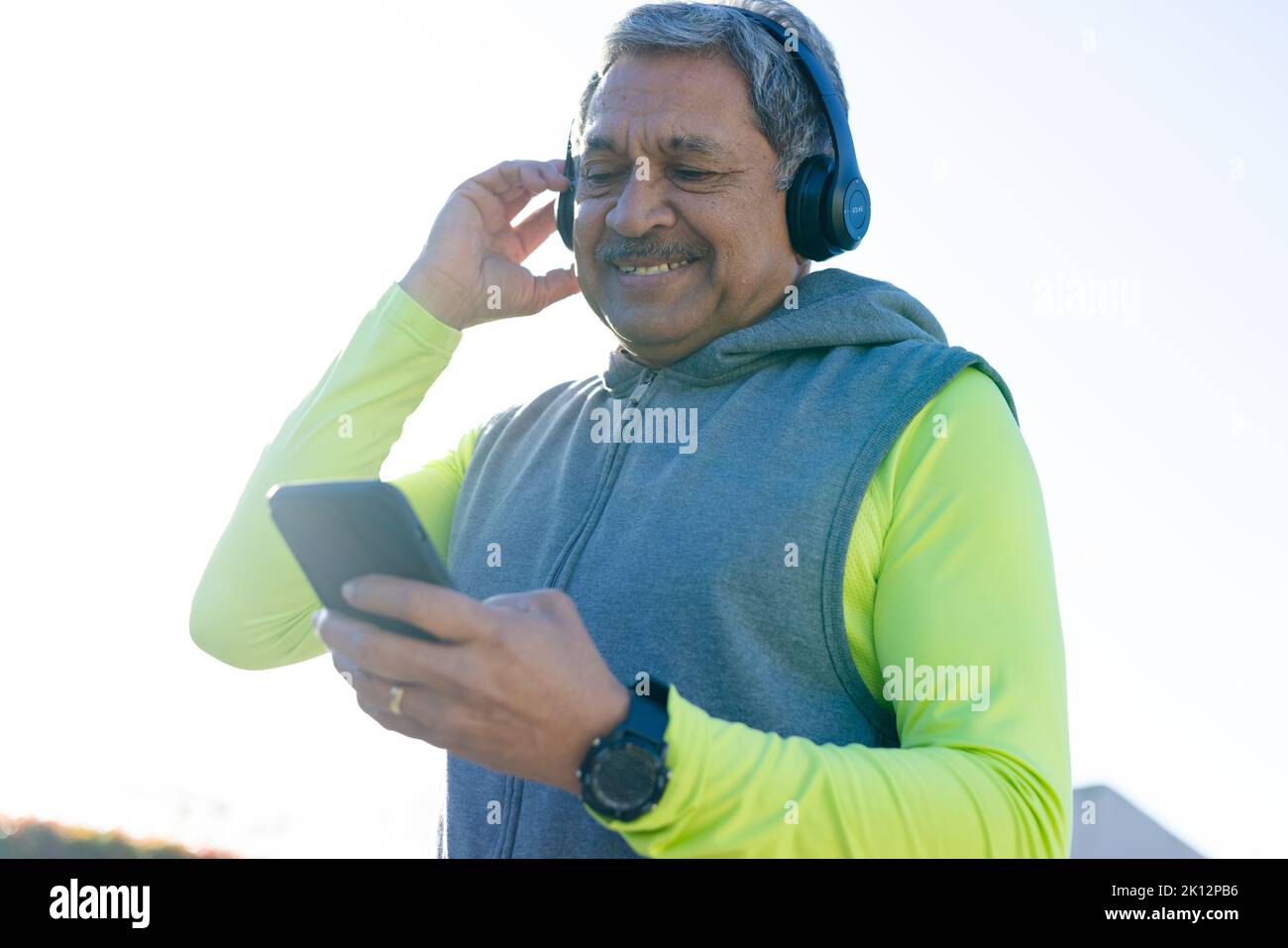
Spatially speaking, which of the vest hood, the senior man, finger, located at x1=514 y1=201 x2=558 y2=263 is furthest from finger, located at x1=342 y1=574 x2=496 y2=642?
finger, located at x1=514 y1=201 x2=558 y2=263

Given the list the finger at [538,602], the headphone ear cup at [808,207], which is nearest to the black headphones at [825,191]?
the headphone ear cup at [808,207]

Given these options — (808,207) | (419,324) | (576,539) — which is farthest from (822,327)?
(419,324)

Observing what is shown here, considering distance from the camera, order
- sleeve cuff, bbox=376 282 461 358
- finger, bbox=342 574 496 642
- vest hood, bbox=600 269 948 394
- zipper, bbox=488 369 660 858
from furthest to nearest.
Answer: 1. sleeve cuff, bbox=376 282 461 358
2. vest hood, bbox=600 269 948 394
3. zipper, bbox=488 369 660 858
4. finger, bbox=342 574 496 642

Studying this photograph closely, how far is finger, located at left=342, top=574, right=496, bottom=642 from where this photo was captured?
64.9 inches

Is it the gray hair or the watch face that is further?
the gray hair

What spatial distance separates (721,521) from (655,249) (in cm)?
67

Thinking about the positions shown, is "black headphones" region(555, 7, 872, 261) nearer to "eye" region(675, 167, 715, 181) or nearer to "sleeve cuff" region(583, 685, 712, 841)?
"eye" region(675, 167, 715, 181)

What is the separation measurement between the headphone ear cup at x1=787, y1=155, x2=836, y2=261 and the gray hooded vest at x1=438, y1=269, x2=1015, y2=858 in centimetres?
8

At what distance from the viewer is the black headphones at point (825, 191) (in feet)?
9.24

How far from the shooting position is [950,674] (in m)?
2.12

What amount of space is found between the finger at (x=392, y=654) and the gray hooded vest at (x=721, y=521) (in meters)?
0.72

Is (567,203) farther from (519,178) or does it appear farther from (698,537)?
(698,537)
